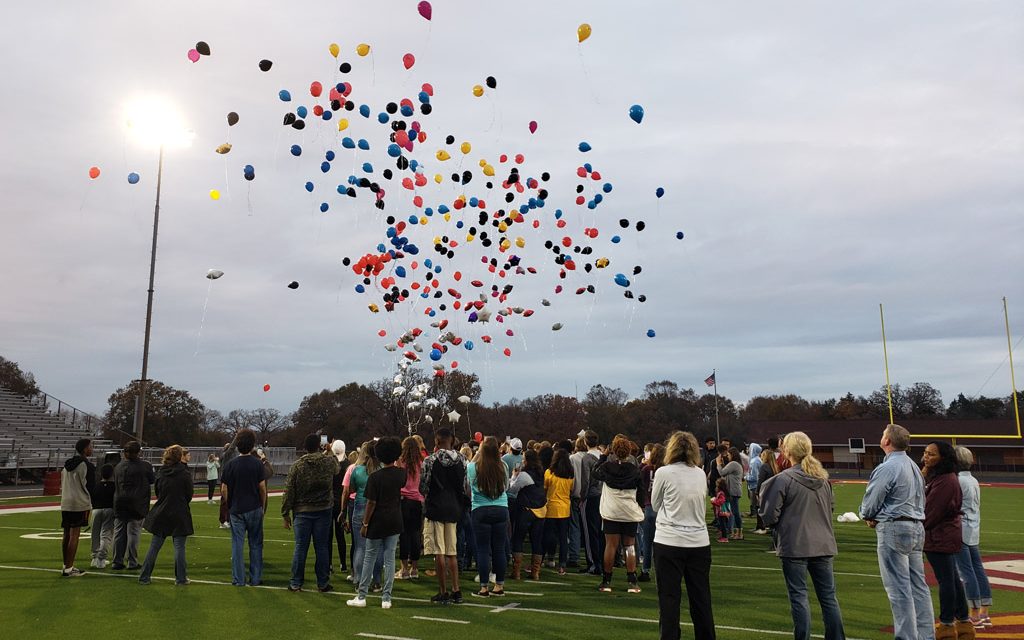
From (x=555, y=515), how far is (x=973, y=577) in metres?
5.09

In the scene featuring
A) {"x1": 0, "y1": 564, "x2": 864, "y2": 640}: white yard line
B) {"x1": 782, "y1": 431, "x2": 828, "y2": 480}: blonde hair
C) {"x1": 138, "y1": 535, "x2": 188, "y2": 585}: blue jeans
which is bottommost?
{"x1": 0, "y1": 564, "x2": 864, "y2": 640}: white yard line

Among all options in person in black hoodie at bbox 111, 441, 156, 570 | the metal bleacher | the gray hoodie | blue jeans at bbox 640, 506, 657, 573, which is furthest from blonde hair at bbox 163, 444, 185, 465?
the metal bleacher

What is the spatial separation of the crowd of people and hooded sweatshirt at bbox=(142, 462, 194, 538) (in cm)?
2

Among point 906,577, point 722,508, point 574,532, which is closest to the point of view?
point 906,577

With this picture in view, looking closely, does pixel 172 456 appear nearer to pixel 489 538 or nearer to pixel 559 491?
pixel 489 538

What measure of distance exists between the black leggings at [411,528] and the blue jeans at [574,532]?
101 inches

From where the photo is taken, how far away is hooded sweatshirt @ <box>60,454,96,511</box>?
33.5ft

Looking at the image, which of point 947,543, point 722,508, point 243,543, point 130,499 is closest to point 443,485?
point 243,543

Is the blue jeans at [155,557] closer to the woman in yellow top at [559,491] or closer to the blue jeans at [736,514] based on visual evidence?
the woman in yellow top at [559,491]

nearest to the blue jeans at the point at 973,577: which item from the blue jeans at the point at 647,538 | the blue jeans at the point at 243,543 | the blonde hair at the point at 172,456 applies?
the blue jeans at the point at 647,538

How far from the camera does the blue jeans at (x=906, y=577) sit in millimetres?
6180

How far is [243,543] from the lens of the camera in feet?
31.3

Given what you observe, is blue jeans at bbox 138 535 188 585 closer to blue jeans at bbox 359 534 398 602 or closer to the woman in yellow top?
blue jeans at bbox 359 534 398 602

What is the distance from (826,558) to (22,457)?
3463cm
